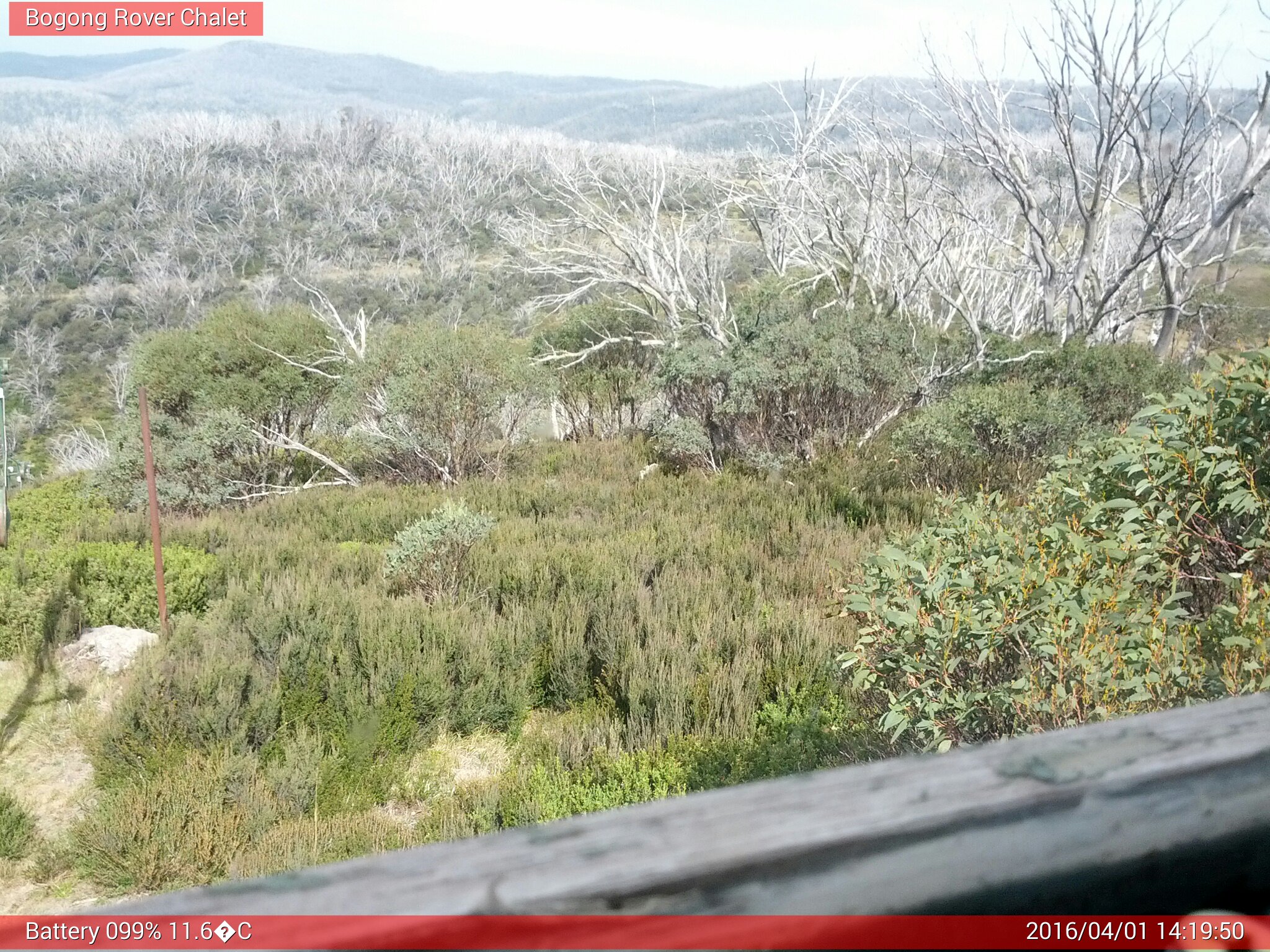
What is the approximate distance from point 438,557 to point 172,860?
10.9 feet

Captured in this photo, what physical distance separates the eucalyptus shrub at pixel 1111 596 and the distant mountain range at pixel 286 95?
95.2 m

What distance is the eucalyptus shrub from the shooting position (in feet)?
7.94

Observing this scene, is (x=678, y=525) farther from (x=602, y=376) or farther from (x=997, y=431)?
(x=602, y=376)

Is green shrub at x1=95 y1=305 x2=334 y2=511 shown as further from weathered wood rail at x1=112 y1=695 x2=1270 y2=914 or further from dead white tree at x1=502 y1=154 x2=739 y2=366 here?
weathered wood rail at x1=112 y1=695 x2=1270 y2=914

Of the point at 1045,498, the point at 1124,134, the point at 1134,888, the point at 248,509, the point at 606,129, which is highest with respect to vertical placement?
the point at 606,129

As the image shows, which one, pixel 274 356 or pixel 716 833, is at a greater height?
pixel 716 833

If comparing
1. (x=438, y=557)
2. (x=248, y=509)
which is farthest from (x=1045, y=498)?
(x=248, y=509)

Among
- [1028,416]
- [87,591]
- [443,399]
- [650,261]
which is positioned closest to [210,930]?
[87,591]

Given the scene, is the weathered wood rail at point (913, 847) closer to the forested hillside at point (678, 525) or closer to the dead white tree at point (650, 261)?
the forested hillside at point (678, 525)

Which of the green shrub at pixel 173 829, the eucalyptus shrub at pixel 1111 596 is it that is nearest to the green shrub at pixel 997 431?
the eucalyptus shrub at pixel 1111 596

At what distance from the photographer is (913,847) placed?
66 centimetres

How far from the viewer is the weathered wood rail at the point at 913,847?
59 cm

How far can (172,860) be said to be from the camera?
3.39 m

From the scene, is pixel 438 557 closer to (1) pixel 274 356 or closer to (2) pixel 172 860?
(2) pixel 172 860
